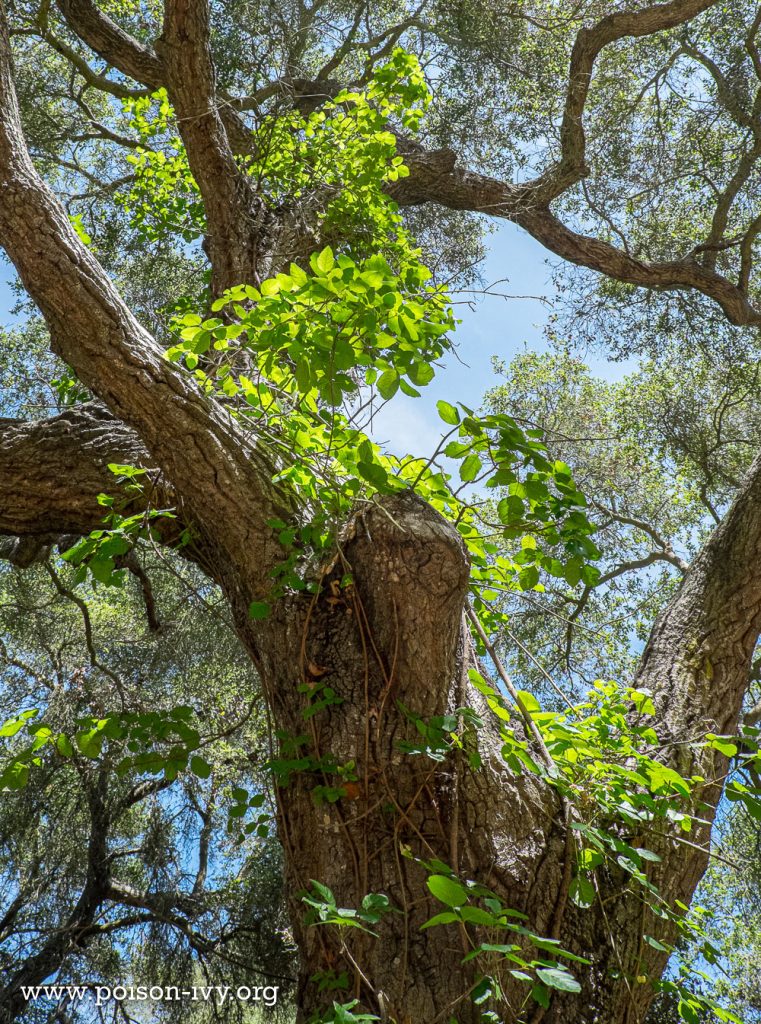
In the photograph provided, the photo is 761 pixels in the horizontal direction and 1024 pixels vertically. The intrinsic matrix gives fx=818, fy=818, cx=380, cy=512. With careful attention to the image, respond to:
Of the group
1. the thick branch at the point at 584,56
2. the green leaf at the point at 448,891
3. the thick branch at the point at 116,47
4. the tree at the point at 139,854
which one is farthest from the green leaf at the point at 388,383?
A: the thick branch at the point at 116,47

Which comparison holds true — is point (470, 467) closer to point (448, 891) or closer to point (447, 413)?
point (447, 413)

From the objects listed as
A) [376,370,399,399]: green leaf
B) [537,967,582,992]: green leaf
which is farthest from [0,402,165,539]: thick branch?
[537,967,582,992]: green leaf

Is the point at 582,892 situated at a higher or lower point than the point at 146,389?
lower

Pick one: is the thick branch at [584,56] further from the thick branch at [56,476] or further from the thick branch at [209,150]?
the thick branch at [56,476]

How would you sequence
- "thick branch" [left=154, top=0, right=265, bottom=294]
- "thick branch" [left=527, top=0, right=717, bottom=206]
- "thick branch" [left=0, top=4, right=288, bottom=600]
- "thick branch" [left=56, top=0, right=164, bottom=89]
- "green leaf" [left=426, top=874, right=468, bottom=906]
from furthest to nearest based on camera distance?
"thick branch" [left=56, top=0, right=164, bottom=89] → "thick branch" [left=527, top=0, right=717, bottom=206] → "thick branch" [left=154, top=0, right=265, bottom=294] → "thick branch" [left=0, top=4, right=288, bottom=600] → "green leaf" [left=426, top=874, right=468, bottom=906]

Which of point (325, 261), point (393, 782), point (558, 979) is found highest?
point (325, 261)

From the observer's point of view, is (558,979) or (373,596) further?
(373,596)

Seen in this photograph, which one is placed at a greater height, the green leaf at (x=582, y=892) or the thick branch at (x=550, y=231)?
the thick branch at (x=550, y=231)

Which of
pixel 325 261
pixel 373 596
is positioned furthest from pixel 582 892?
pixel 325 261

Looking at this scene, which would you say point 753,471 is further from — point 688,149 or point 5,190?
point 688,149

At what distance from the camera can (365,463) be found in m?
1.78

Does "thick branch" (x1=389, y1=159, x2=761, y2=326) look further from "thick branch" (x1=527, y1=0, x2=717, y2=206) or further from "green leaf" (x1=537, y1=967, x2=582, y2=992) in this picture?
"green leaf" (x1=537, y1=967, x2=582, y2=992)

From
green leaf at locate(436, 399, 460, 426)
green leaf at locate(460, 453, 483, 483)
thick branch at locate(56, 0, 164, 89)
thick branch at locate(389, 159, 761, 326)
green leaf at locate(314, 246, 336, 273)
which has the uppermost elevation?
thick branch at locate(56, 0, 164, 89)

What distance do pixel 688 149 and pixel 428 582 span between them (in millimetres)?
5589
